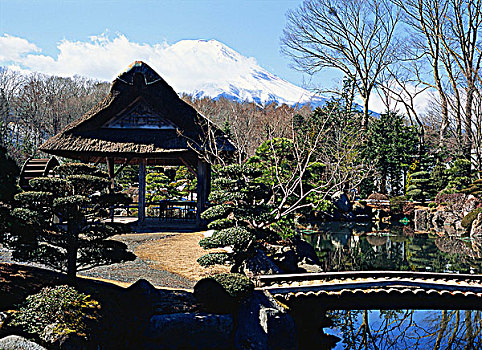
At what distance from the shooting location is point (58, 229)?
7.11m

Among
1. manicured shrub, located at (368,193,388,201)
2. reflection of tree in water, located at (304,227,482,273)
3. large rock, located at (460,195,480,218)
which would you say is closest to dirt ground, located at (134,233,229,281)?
reflection of tree in water, located at (304,227,482,273)

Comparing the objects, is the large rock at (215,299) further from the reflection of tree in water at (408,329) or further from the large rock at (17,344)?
the large rock at (17,344)

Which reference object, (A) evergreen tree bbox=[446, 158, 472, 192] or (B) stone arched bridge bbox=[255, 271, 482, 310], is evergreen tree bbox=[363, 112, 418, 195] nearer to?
(A) evergreen tree bbox=[446, 158, 472, 192]

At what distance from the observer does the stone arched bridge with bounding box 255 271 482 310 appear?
8.23 metres

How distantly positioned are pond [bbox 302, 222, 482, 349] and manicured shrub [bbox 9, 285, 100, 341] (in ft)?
15.2

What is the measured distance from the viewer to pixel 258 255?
934cm

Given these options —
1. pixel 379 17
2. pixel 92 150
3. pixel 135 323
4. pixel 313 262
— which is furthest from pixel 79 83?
pixel 135 323

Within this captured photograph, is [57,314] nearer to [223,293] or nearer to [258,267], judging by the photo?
[223,293]

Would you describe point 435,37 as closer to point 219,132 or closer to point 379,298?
point 219,132

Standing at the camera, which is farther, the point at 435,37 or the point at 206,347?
the point at 435,37

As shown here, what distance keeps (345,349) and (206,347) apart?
9.86ft

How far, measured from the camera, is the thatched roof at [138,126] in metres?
14.3

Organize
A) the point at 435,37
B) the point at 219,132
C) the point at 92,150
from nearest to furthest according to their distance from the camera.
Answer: the point at 92,150 → the point at 219,132 → the point at 435,37

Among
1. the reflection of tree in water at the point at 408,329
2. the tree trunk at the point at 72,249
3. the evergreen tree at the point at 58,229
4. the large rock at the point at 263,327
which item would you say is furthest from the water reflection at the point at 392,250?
the tree trunk at the point at 72,249
